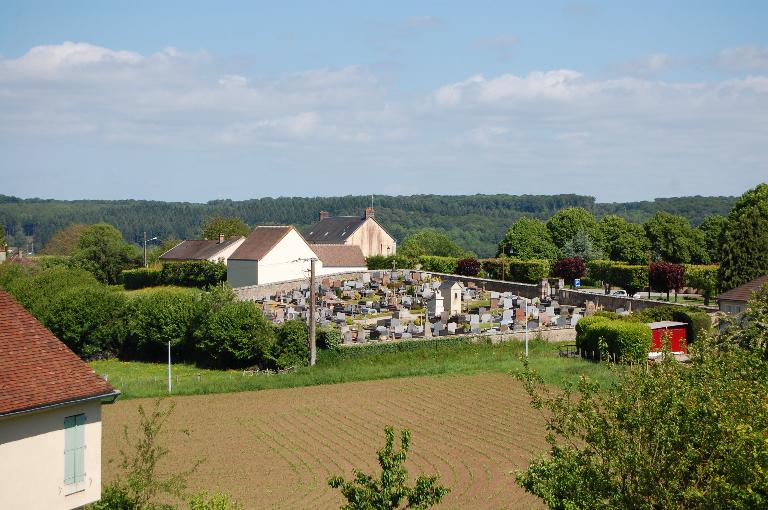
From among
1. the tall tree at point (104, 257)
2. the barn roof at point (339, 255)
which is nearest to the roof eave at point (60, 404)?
the barn roof at point (339, 255)

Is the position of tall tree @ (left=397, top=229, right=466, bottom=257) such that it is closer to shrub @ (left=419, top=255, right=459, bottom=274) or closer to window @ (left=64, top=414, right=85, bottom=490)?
shrub @ (left=419, top=255, right=459, bottom=274)

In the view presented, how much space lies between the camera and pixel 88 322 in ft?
157

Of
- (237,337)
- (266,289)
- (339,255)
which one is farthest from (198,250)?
(237,337)

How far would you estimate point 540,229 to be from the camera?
83688 mm

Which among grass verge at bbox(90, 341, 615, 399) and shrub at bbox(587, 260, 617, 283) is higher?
shrub at bbox(587, 260, 617, 283)

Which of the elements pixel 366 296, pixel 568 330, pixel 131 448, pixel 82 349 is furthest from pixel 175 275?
pixel 131 448

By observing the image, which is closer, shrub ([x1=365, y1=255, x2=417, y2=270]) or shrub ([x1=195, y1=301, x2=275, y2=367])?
shrub ([x1=195, y1=301, x2=275, y2=367])

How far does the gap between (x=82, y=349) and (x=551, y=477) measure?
40.9 metres

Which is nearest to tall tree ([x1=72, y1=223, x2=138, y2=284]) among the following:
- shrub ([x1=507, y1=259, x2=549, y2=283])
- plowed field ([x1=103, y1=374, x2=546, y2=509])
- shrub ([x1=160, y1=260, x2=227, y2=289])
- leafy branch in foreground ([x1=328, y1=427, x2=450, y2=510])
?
shrub ([x1=160, y1=260, x2=227, y2=289])

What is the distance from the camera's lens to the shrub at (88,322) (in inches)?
1882

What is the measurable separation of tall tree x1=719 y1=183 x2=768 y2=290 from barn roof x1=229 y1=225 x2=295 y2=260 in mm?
32025

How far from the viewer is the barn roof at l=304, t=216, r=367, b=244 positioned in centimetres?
8712

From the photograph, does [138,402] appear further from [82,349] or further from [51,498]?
[51,498]

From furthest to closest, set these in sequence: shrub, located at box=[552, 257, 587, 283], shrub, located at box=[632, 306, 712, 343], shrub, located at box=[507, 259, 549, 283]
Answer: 1. shrub, located at box=[552, 257, 587, 283]
2. shrub, located at box=[507, 259, 549, 283]
3. shrub, located at box=[632, 306, 712, 343]
